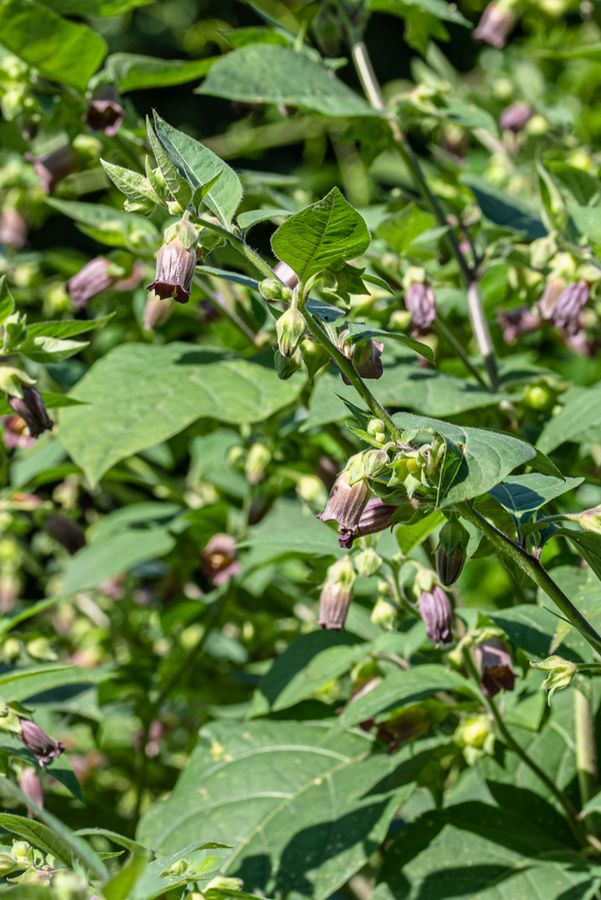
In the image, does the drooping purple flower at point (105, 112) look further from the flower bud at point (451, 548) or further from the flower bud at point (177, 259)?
the flower bud at point (451, 548)

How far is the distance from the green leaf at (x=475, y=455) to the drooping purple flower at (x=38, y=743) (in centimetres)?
49

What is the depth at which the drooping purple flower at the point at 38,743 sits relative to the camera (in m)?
1.16

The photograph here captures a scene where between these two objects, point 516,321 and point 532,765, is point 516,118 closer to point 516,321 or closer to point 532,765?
point 516,321

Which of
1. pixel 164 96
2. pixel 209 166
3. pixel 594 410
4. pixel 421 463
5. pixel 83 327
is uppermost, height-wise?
pixel 209 166

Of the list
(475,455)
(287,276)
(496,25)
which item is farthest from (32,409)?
(496,25)

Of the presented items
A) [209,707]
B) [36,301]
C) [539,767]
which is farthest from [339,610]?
[36,301]

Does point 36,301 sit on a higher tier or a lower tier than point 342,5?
lower

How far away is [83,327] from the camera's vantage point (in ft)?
4.03

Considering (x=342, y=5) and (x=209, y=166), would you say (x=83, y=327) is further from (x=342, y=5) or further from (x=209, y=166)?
(x=342, y=5)

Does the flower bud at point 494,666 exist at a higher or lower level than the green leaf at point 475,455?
lower

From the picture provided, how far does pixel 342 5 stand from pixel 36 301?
0.94 m

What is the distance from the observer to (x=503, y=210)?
5.95 ft

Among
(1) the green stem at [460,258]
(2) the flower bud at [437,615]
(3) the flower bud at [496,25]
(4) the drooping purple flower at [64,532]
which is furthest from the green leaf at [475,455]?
(3) the flower bud at [496,25]

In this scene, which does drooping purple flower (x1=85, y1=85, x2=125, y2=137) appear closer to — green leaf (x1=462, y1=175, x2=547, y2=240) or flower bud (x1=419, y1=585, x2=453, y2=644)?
green leaf (x1=462, y1=175, x2=547, y2=240)
